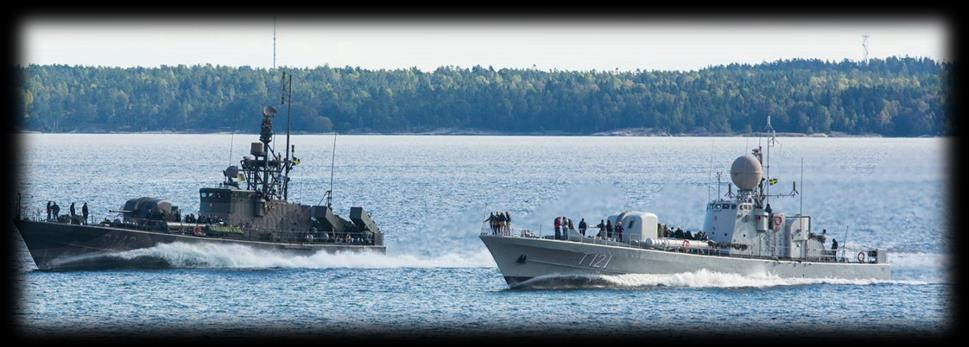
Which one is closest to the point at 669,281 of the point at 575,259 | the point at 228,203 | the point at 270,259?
the point at 575,259

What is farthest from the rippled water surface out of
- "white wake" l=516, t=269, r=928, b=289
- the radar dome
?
the radar dome

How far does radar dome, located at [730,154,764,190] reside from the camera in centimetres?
7856

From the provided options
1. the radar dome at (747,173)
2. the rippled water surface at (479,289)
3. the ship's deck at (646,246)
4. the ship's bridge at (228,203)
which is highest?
the radar dome at (747,173)

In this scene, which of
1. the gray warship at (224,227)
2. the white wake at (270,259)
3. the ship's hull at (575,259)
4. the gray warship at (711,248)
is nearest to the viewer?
the ship's hull at (575,259)

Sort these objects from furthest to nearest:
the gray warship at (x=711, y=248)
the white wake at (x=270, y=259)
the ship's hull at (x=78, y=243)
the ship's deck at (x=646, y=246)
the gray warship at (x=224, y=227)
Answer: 1. the white wake at (x=270, y=259)
2. the gray warship at (x=224, y=227)
3. the ship's hull at (x=78, y=243)
4. the ship's deck at (x=646, y=246)
5. the gray warship at (x=711, y=248)

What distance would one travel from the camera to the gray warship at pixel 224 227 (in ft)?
259

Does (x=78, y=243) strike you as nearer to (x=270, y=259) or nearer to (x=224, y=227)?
(x=224, y=227)

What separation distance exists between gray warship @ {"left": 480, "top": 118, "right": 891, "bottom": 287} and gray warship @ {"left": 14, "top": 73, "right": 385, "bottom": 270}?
12758 mm

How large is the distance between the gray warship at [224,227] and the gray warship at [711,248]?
1276 centimetres

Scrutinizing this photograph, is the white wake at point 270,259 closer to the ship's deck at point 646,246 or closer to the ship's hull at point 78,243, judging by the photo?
the ship's hull at point 78,243

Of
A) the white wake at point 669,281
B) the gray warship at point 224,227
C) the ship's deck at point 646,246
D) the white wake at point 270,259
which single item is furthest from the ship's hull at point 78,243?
the white wake at point 669,281

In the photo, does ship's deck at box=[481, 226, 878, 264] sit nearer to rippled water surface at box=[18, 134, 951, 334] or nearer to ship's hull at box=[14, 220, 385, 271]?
rippled water surface at box=[18, 134, 951, 334]

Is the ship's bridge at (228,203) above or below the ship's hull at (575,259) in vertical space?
above

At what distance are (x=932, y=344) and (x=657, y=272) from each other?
17073 millimetres
